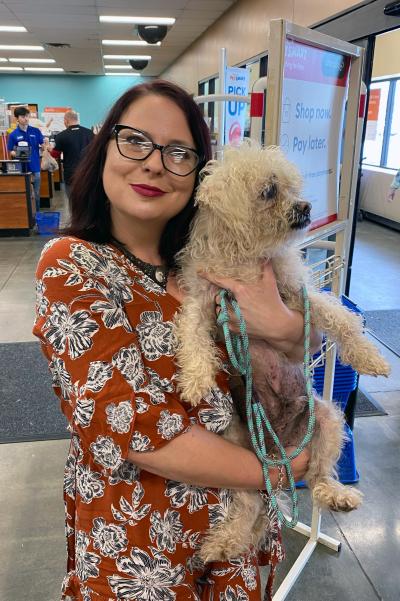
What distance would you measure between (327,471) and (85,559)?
70cm

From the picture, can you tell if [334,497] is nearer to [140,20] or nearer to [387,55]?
[387,55]

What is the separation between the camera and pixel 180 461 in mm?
971

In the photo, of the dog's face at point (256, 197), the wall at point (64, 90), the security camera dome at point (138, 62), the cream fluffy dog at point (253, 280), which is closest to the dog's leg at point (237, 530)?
the cream fluffy dog at point (253, 280)

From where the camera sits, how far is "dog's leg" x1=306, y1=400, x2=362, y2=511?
4.53 ft

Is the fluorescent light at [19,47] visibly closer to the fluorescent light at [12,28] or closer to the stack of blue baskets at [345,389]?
the fluorescent light at [12,28]

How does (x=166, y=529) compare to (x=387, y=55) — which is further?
(x=387, y=55)

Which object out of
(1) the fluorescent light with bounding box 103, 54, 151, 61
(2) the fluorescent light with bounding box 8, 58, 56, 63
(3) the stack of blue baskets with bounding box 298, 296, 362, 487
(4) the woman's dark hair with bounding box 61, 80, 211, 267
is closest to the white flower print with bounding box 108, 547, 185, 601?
(4) the woman's dark hair with bounding box 61, 80, 211, 267

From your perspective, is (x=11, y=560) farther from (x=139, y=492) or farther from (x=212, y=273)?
(x=212, y=273)

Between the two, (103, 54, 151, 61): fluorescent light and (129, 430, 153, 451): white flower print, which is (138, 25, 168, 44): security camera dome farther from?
(129, 430, 153, 451): white flower print

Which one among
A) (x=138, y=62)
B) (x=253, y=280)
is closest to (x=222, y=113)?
(x=253, y=280)

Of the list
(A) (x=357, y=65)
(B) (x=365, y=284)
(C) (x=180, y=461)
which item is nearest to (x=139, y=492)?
(C) (x=180, y=461)

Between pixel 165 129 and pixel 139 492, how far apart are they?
78 cm

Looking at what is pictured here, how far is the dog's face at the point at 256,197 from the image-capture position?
1238mm

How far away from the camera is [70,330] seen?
2.96 ft
